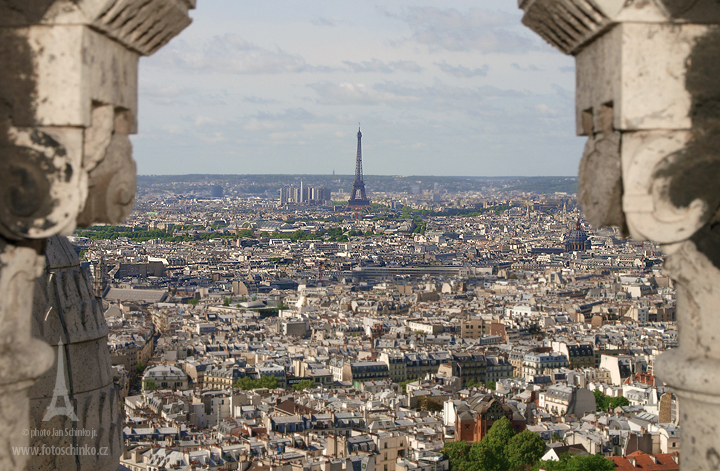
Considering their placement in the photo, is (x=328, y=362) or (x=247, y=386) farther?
(x=328, y=362)

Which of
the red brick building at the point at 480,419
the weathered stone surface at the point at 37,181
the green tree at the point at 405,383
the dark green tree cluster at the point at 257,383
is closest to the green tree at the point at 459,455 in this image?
the red brick building at the point at 480,419

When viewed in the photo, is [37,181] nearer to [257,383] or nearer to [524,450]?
[524,450]

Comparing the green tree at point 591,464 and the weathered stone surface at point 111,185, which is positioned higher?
the weathered stone surface at point 111,185

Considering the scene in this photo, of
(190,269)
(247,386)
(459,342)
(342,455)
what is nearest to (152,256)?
(190,269)

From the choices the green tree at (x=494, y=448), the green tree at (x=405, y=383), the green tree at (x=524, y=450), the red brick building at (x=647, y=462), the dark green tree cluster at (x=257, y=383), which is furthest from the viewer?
the green tree at (x=405, y=383)

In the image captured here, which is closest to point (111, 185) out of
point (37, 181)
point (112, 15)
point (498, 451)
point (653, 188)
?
→ point (37, 181)

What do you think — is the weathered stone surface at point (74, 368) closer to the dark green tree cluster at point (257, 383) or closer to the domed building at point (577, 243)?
the dark green tree cluster at point (257, 383)

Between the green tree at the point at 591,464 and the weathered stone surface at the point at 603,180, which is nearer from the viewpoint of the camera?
the weathered stone surface at the point at 603,180

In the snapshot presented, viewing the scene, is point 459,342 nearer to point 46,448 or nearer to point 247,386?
point 247,386
